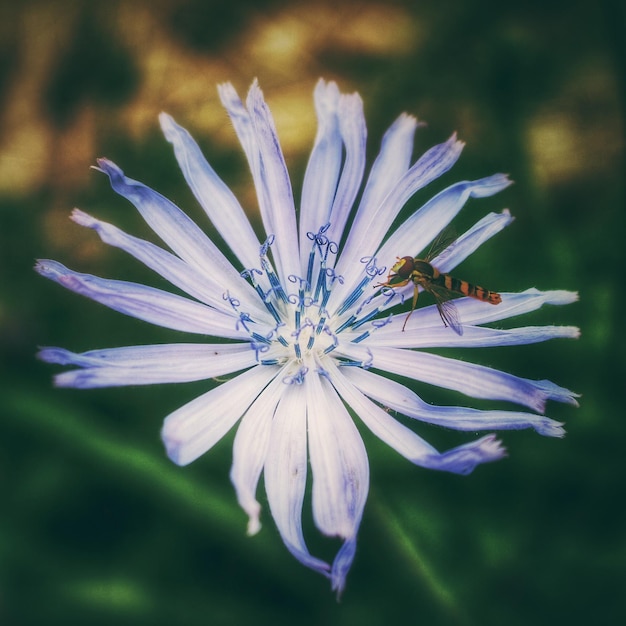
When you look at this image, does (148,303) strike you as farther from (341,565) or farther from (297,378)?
(341,565)

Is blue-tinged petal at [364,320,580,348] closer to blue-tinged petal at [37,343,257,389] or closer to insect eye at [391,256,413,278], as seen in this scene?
insect eye at [391,256,413,278]

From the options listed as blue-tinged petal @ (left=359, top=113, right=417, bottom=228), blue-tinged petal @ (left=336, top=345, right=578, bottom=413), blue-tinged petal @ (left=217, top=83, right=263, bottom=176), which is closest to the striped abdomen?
blue-tinged petal @ (left=336, top=345, right=578, bottom=413)

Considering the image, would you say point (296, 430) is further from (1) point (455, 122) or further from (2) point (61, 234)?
(1) point (455, 122)

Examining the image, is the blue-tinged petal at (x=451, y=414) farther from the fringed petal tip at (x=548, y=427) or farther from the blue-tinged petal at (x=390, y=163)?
the blue-tinged petal at (x=390, y=163)

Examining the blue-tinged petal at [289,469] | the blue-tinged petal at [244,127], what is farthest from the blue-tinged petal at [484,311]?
the blue-tinged petal at [244,127]

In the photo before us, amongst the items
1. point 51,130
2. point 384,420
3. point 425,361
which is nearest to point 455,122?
point 425,361

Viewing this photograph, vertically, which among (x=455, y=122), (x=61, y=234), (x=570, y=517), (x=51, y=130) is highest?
(x=455, y=122)

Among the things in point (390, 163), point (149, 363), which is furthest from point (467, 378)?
point (149, 363)
